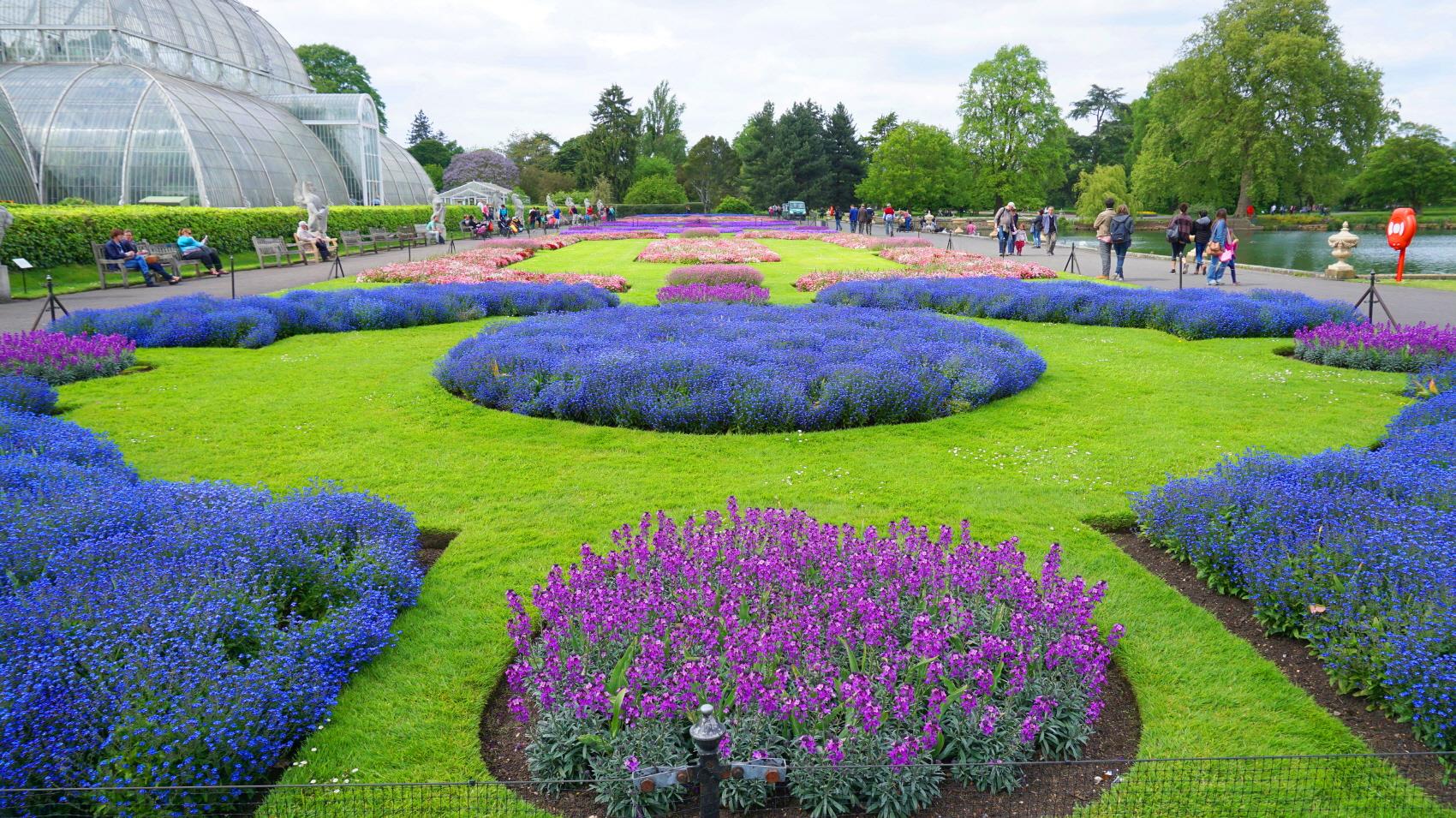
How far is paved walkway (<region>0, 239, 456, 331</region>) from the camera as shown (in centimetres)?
1532

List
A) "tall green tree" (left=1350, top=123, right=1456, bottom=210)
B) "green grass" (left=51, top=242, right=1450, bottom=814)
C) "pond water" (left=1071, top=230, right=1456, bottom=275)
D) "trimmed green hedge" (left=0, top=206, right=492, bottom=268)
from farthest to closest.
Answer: "tall green tree" (left=1350, top=123, right=1456, bottom=210), "pond water" (left=1071, top=230, right=1456, bottom=275), "trimmed green hedge" (left=0, top=206, right=492, bottom=268), "green grass" (left=51, top=242, right=1450, bottom=814)

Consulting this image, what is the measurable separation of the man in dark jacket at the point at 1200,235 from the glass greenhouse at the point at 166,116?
30.8 metres

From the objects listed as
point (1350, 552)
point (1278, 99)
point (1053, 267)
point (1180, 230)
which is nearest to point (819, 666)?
point (1350, 552)

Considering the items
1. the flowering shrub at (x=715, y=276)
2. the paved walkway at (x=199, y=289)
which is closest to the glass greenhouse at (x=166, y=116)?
the paved walkway at (x=199, y=289)

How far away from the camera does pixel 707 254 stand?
26.7 meters

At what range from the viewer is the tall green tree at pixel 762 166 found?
262ft

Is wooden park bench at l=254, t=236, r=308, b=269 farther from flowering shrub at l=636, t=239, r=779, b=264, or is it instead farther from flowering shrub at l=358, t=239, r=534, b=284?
flowering shrub at l=636, t=239, r=779, b=264

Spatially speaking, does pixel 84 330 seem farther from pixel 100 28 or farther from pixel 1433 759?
pixel 100 28

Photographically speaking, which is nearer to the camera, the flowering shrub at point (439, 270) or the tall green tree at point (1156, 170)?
the flowering shrub at point (439, 270)

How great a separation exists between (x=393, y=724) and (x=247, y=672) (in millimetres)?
628

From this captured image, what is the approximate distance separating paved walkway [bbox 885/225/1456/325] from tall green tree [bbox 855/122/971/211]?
109ft

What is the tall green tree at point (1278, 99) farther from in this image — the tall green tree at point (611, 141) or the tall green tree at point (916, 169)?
the tall green tree at point (611, 141)

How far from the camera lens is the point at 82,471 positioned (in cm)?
559

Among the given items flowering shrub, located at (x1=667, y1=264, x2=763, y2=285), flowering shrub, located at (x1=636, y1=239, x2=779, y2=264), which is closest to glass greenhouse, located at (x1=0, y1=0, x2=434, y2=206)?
flowering shrub, located at (x1=636, y1=239, x2=779, y2=264)
